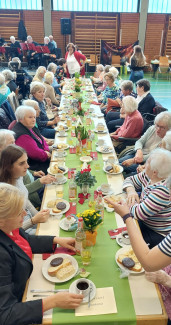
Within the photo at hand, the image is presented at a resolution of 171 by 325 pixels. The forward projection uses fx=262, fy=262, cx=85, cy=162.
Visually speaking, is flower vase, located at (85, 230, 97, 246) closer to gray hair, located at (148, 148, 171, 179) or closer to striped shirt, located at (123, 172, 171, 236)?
striped shirt, located at (123, 172, 171, 236)

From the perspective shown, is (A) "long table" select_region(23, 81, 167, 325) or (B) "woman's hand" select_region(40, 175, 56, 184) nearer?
(A) "long table" select_region(23, 81, 167, 325)

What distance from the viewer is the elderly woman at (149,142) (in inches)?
132

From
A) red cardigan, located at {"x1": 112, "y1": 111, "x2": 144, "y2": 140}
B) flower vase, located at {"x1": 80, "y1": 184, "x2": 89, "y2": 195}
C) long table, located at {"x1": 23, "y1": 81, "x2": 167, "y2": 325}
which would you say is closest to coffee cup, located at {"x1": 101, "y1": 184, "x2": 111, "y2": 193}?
flower vase, located at {"x1": 80, "y1": 184, "x2": 89, "y2": 195}

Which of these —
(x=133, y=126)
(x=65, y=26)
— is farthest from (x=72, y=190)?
(x=65, y=26)

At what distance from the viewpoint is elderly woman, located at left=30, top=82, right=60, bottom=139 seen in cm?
454

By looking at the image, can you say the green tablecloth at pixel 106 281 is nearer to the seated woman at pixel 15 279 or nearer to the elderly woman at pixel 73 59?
the seated woman at pixel 15 279

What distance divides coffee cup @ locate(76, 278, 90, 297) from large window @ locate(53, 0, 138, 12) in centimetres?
1433

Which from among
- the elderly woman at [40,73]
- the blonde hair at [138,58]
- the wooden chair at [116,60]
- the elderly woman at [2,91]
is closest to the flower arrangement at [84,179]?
the elderly woman at [2,91]

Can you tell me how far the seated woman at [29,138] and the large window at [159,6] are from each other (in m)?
12.7

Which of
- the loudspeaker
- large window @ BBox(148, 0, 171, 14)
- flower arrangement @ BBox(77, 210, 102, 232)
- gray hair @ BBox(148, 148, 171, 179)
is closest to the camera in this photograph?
flower arrangement @ BBox(77, 210, 102, 232)

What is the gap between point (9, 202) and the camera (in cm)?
152

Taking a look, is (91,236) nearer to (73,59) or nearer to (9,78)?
(9,78)

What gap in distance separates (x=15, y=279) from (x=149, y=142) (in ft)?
9.09

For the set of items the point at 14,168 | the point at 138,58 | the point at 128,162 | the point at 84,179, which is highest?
the point at 138,58
